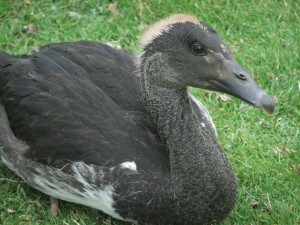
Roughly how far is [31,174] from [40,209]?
0.34 metres

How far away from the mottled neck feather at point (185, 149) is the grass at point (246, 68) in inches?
21.7

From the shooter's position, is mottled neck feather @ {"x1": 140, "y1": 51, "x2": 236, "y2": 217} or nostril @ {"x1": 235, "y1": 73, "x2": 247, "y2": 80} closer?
nostril @ {"x1": 235, "y1": 73, "x2": 247, "y2": 80}

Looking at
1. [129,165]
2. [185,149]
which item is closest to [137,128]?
[129,165]

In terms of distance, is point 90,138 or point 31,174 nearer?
point 90,138

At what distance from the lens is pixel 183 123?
411cm

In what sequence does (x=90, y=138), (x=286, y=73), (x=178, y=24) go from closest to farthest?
(x=178, y=24) → (x=90, y=138) → (x=286, y=73)

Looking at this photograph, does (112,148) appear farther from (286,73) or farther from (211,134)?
(286,73)

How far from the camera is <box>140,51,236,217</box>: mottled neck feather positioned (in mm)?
4086

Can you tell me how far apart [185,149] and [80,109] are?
2.63 ft

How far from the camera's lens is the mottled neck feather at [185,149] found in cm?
409

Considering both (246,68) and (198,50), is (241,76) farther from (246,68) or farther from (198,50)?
(246,68)

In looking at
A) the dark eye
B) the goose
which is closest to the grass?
the goose

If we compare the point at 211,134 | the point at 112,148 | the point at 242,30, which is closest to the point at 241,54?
the point at 242,30

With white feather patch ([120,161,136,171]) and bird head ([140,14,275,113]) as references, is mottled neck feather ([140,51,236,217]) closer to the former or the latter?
bird head ([140,14,275,113])
